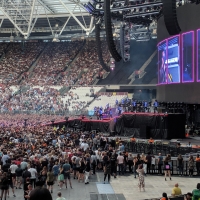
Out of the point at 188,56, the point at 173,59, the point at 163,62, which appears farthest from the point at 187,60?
the point at 163,62

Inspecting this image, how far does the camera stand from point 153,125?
29.4m

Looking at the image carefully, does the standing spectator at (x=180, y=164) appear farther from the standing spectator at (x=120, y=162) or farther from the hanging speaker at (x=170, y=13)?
the hanging speaker at (x=170, y=13)

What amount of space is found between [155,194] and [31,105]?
114ft

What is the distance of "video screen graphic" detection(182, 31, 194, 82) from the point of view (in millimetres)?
27267

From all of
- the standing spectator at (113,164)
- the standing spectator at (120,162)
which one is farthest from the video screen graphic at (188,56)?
the standing spectator at (113,164)

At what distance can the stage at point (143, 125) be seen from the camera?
28.7 meters

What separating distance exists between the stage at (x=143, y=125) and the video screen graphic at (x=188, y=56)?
2.67m

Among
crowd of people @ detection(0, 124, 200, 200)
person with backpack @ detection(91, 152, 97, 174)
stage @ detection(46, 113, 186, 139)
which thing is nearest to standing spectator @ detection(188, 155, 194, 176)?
crowd of people @ detection(0, 124, 200, 200)

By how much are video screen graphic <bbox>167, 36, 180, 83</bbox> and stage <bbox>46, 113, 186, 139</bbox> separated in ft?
9.05

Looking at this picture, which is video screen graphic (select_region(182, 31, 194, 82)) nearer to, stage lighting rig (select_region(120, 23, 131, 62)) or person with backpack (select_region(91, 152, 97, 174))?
stage lighting rig (select_region(120, 23, 131, 62))

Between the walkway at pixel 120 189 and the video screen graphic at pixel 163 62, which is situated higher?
the video screen graphic at pixel 163 62

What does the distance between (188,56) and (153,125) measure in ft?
17.1

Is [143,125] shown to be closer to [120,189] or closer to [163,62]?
[163,62]

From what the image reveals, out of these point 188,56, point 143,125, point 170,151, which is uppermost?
point 188,56
